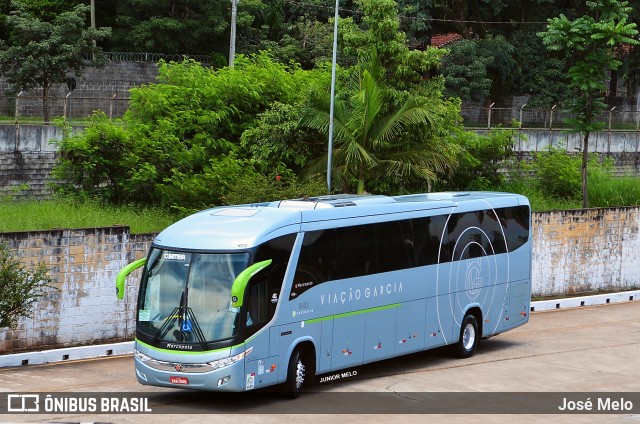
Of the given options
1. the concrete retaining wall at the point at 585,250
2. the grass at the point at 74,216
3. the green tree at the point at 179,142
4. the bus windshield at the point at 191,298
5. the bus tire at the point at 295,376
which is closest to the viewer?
the bus windshield at the point at 191,298

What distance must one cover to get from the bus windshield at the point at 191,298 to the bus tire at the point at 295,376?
55.0 inches

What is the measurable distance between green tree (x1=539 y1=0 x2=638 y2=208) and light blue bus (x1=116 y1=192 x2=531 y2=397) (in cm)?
1011

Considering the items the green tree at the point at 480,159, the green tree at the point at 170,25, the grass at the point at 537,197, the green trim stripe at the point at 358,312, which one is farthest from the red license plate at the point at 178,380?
the green tree at the point at 170,25

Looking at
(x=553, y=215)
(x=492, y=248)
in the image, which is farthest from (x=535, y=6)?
(x=492, y=248)

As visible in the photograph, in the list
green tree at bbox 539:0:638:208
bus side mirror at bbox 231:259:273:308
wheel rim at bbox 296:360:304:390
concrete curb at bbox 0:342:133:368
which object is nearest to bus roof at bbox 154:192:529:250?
bus side mirror at bbox 231:259:273:308

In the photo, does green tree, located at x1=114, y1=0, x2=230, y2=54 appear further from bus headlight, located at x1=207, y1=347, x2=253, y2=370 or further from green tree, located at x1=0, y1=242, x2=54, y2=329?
bus headlight, located at x1=207, y1=347, x2=253, y2=370

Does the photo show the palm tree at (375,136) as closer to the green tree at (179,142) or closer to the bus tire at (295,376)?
the green tree at (179,142)

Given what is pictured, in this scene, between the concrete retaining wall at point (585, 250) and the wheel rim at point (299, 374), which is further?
the concrete retaining wall at point (585, 250)

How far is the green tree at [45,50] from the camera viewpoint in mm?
38931

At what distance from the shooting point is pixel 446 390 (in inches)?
647

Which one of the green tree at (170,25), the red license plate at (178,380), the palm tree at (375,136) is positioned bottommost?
the red license plate at (178,380)

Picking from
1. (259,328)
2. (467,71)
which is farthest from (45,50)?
(259,328)

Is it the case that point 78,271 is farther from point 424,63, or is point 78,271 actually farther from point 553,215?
point 553,215

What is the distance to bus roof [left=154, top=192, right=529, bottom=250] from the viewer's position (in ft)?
49.5
